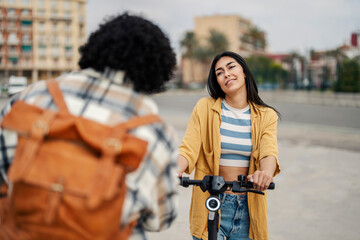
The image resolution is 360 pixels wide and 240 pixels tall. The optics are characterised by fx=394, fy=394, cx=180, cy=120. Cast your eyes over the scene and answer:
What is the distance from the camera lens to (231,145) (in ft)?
8.13

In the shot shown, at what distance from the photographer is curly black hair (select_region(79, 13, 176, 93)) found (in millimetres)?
1381

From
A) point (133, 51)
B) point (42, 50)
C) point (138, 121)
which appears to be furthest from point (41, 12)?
point (138, 121)

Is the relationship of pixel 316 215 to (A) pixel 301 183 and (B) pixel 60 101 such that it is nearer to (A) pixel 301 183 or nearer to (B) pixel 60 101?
(A) pixel 301 183

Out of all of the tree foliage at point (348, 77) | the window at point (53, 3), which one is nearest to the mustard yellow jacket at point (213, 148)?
the tree foliage at point (348, 77)

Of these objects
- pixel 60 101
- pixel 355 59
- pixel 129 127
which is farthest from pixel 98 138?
pixel 355 59

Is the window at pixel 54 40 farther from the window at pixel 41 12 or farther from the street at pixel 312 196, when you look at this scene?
the street at pixel 312 196

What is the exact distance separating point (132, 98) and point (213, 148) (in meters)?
1.19

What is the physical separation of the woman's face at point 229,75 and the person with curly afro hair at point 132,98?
106cm

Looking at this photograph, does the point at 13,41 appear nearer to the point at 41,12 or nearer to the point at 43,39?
Answer: the point at 43,39

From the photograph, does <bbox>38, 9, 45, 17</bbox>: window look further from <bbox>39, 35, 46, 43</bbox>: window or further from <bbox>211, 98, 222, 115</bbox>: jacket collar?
<bbox>211, 98, 222, 115</bbox>: jacket collar

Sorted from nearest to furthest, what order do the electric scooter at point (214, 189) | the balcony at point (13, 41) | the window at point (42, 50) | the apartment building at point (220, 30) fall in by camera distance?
the electric scooter at point (214, 189) → the balcony at point (13, 41) → the window at point (42, 50) → the apartment building at point (220, 30)

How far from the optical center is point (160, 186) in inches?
53.9

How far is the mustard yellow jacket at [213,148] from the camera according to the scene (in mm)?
2418

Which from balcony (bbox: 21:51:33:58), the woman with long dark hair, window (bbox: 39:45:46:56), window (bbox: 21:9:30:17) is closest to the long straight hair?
the woman with long dark hair
